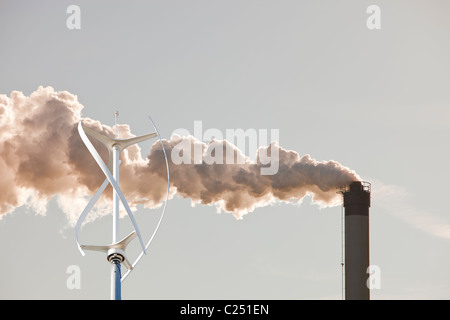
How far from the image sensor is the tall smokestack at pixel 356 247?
87250 millimetres

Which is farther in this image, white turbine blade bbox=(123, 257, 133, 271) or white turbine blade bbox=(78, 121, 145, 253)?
white turbine blade bbox=(123, 257, 133, 271)

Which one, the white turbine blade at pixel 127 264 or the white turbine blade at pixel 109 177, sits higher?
the white turbine blade at pixel 109 177

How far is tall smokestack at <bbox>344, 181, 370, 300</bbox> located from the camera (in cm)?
8725

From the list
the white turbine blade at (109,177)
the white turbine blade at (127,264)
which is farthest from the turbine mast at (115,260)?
the white turbine blade at (109,177)

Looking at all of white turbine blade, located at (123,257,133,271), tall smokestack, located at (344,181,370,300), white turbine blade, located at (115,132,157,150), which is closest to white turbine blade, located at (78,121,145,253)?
white turbine blade, located at (123,257,133,271)

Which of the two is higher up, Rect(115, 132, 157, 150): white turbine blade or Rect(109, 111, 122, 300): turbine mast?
Rect(115, 132, 157, 150): white turbine blade

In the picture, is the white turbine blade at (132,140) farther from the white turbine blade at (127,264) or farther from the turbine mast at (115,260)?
the white turbine blade at (127,264)

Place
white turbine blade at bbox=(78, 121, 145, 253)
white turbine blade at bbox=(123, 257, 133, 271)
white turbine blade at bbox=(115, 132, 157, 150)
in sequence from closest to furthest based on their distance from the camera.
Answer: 1. white turbine blade at bbox=(78, 121, 145, 253)
2. white turbine blade at bbox=(123, 257, 133, 271)
3. white turbine blade at bbox=(115, 132, 157, 150)

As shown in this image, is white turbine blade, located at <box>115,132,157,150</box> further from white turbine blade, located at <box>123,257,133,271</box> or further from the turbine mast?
white turbine blade, located at <box>123,257,133,271</box>

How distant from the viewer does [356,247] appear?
87.7 metres
